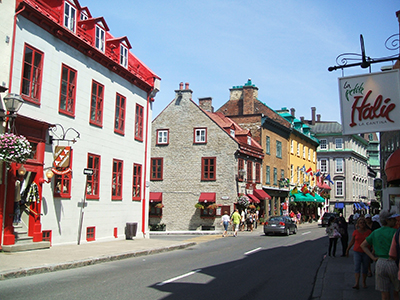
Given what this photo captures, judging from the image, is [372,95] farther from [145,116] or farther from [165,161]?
[165,161]

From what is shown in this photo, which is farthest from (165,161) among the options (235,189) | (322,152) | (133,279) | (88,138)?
(322,152)

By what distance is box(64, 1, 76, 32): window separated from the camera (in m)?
17.5

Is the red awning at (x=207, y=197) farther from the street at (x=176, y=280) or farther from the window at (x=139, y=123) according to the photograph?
the street at (x=176, y=280)

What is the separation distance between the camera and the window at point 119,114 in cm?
2139

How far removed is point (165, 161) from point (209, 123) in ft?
17.6

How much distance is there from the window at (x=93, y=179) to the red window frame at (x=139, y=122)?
4.24 meters

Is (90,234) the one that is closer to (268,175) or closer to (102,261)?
(102,261)

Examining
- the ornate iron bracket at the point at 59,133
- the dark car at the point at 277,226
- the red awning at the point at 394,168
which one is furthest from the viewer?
the dark car at the point at 277,226

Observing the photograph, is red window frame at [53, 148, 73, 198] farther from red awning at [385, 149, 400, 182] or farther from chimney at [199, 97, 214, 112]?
chimney at [199, 97, 214, 112]

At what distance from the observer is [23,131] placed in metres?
14.5

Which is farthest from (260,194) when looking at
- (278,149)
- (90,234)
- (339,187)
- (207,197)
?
(339,187)

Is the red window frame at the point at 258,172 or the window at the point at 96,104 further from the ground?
the window at the point at 96,104

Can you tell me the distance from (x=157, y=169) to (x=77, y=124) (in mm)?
20867

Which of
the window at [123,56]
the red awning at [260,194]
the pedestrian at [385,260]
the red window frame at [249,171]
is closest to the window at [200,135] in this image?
the red window frame at [249,171]
